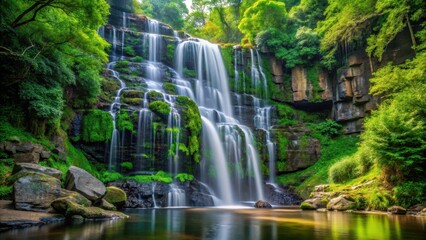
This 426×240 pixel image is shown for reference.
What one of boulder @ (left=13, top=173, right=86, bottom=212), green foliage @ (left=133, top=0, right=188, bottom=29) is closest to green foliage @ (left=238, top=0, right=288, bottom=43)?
green foliage @ (left=133, top=0, right=188, bottom=29)

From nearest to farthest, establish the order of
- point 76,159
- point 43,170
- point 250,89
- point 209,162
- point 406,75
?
point 43,170 → point 76,159 → point 406,75 → point 209,162 → point 250,89

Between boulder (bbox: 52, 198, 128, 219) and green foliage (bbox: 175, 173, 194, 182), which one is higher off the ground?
green foliage (bbox: 175, 173, 194, 182)

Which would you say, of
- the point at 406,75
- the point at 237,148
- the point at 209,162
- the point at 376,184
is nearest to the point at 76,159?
the point at 209,162

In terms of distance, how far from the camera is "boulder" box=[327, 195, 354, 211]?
14.2m

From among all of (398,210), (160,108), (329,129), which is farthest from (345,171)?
(160,108)

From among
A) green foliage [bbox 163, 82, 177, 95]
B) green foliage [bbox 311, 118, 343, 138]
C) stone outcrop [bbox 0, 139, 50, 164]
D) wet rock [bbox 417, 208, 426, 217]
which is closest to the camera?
wet rock [bbox 417, 208, 426, 217]

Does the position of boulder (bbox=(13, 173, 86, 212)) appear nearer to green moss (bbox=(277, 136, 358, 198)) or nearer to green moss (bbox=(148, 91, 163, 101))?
green moss (bbox=(148, 91, 163, 101))

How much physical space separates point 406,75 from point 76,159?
1906 cm

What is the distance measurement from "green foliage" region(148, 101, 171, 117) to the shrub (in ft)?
36.0

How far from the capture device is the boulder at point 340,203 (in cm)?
1423

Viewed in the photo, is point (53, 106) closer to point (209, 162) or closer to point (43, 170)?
point (43, 170)

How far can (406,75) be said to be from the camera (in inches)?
714

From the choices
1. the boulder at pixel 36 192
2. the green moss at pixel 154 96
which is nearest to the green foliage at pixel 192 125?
the green moss at pixel 154 96

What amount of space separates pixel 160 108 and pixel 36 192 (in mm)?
11207
